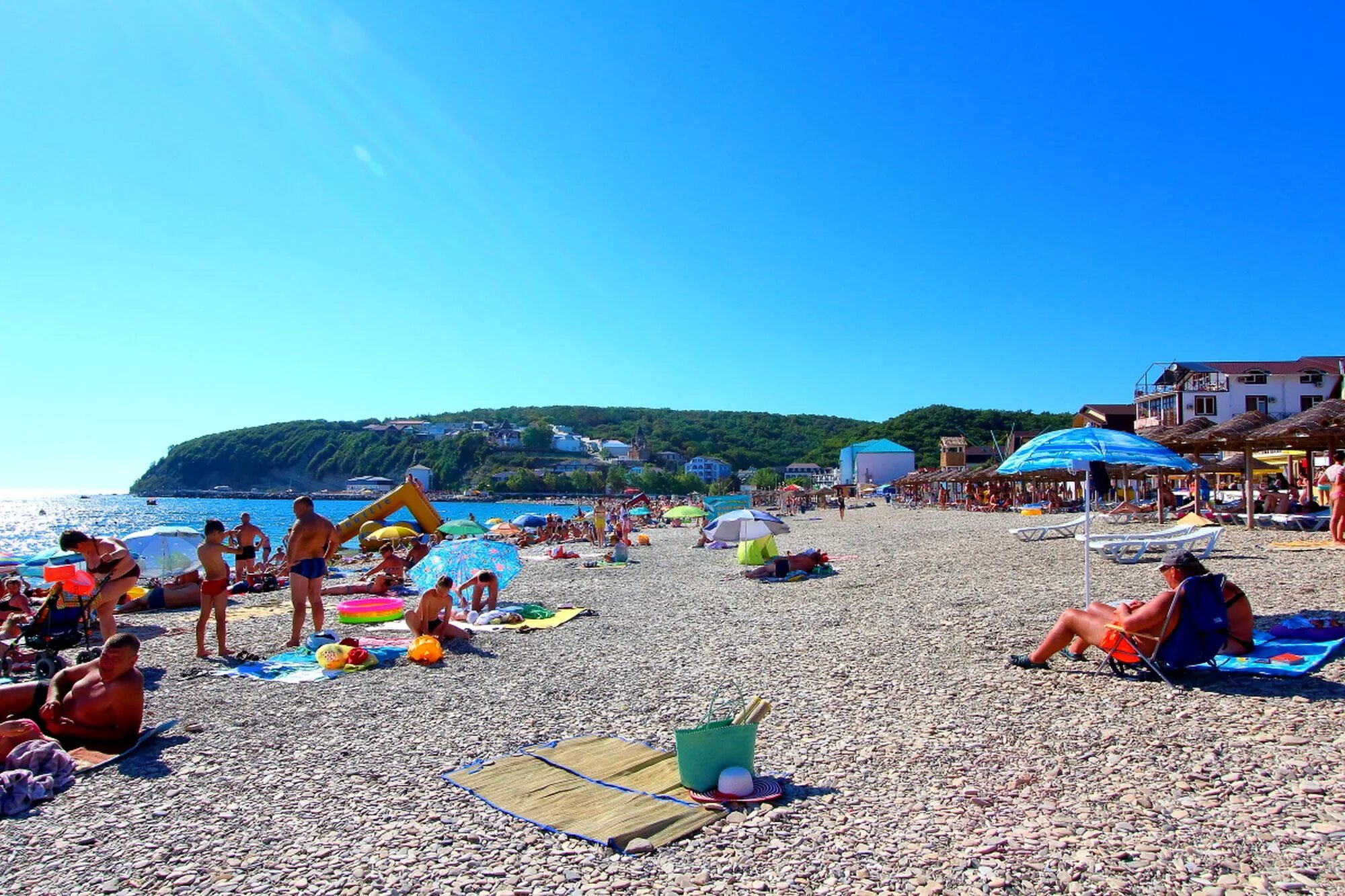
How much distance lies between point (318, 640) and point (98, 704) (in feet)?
11.0

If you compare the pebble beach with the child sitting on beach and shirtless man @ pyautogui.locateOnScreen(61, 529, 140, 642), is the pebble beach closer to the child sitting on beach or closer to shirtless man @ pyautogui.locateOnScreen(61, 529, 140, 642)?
the child sitting on beach

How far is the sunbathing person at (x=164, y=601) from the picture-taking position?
11.8 metres

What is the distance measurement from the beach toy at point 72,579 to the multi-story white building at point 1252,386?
145 feet

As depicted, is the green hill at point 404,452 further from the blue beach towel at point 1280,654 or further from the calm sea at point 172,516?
the blue beach towel at point 1280,654

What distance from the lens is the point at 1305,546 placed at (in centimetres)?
1221

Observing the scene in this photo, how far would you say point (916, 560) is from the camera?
1424 cm

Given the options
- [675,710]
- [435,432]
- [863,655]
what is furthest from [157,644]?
[435,432]

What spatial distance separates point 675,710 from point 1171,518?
66.4 feet

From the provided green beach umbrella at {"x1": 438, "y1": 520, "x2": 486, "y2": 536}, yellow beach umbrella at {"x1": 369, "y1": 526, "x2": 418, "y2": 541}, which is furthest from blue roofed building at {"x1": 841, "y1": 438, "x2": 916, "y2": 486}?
yellow beach umbrella at {"x1": 369, "y1": 526, "x2": 418, "y2": 541}

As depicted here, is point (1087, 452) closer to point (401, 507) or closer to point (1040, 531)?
point (1040, 531)

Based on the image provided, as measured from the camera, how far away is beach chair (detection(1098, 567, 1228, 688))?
5227mm

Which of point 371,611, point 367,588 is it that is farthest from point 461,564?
point 367,588

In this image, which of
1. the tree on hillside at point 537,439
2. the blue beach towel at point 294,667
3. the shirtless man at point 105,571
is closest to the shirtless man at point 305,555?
the blue beach towel at point 294,667

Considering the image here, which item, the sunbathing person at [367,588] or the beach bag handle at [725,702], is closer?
the beach bag handle at [725,702]
